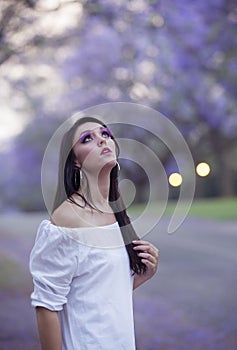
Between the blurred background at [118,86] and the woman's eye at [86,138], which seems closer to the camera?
the woman's eye at [86,138]

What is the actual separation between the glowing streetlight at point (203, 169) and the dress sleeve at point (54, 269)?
1775mm

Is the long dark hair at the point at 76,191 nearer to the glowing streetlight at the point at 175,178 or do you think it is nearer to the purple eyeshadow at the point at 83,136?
the purple eyeshadow at the point at 83,136

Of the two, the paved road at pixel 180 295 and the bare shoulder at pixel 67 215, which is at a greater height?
the bare shoulder at pixel 67 215

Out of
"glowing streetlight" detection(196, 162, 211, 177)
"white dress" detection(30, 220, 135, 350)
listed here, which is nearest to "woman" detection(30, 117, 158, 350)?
"white dress" detection(30, 220, 135, 350)

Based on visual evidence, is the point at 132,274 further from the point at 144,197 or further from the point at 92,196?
the point at 144,197

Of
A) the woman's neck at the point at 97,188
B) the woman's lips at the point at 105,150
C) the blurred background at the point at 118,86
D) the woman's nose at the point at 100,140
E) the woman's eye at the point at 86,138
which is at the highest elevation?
the blurred background at the point at 118,86

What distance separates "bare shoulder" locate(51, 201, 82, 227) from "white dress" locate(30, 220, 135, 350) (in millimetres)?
17

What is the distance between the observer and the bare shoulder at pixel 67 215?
3.95ft

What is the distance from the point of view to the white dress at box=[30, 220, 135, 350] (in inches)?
45.8

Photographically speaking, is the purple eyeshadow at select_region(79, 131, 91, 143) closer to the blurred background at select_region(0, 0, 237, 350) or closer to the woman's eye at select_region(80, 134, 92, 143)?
the woman's eye at select_region(80, 134, 92, 143)

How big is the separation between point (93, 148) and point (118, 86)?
164 centimetres

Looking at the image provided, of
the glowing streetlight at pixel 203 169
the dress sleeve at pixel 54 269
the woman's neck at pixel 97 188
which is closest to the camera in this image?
the dress sleeve at pixel 54 269

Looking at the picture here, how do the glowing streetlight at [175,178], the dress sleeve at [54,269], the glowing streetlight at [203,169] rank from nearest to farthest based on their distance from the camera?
the dress sleeve at [54,269]
the glowing streetlight at [175,178]
the glowing streetlight at [203,169]

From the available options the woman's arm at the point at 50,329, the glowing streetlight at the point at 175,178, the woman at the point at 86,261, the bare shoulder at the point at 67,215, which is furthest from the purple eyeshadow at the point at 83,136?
the glowing streetlight at the point at 175,178
